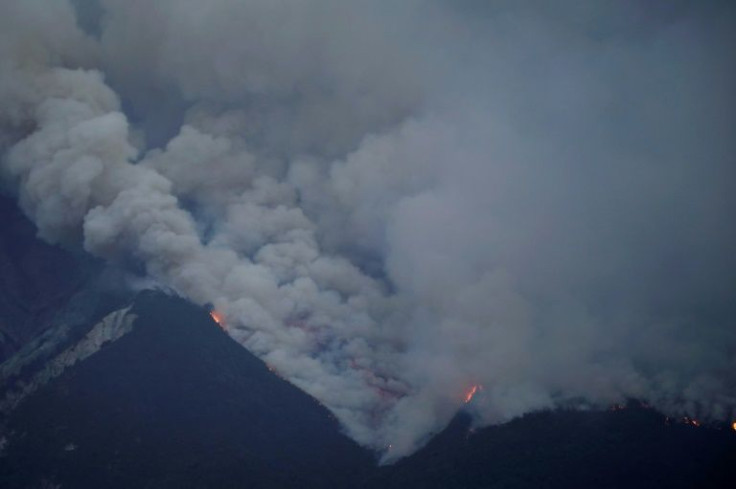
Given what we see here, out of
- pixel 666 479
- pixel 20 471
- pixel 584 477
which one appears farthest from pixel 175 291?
pixel 666 479

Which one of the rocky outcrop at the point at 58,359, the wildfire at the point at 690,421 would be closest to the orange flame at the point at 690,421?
the wildfire at the point at 690,421

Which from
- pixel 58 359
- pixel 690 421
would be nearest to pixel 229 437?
pixel 58 359

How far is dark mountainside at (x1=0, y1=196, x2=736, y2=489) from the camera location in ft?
190

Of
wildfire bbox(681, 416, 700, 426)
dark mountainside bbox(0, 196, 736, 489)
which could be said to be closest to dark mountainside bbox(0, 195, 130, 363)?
dark mountainside bbox(0, 196, 736, 489)

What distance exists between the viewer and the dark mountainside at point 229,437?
5781 centimetres

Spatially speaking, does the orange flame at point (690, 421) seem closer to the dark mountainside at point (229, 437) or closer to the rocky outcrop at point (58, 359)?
the dark mountainside at point (229, 437)

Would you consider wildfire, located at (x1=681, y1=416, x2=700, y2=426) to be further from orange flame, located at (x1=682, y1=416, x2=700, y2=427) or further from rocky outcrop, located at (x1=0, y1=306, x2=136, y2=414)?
rocky outcrop, located at (x1=0, y1=306, x2=136, y2=414)

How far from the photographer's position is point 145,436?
60312mm

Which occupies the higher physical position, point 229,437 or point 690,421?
point 690,421

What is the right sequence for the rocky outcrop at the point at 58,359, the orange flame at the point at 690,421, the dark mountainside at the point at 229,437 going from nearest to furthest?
the dark mountainside at the point at 229,437
the rocky outcrop at the point at 58,359
the orange flame at the point at 690,421

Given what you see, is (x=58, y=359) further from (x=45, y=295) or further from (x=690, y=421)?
(x=690, y=421)

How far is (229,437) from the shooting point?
63812 mm

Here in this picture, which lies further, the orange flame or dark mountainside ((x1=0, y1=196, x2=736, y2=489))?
the orange flame

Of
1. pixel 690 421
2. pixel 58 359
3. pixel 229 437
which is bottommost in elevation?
pixel 58 359
